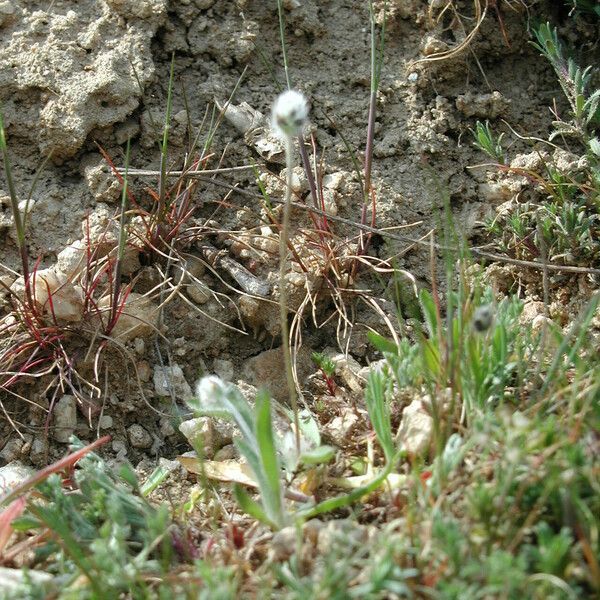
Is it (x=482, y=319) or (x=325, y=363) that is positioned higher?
(x=482, y=319)

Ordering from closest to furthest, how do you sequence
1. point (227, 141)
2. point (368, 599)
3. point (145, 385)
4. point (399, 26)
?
1. point (368, 599)
2. point (145, 385)
3. point (227, 141)
4. point (399, 26)

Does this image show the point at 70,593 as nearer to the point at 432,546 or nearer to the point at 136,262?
the point at 432,546

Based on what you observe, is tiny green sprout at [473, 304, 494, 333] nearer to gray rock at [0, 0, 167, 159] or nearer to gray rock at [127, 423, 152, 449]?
gray rock at [127, 423, 152, 449]

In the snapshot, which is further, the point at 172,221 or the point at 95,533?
the point at 172,221

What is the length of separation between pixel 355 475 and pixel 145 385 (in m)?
0.82

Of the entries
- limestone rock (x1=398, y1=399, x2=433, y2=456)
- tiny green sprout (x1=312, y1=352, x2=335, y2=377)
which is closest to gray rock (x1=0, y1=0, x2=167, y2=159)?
tiny green sprout (x1=312, y1=352, x2=335, y2=377)

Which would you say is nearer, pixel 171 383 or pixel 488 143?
pixel 171 383

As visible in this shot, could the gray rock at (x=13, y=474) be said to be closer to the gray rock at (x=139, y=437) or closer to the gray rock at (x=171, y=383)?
the gray rock at (x=139, y=437)

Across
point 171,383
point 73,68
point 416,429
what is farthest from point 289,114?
point 73,68

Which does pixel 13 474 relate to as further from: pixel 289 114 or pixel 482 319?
A: pixel 482 319

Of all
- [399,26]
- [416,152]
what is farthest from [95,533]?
[399,26]

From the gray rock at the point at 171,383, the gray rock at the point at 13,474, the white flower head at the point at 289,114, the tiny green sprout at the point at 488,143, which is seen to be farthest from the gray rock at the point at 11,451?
the tiny green sprout at the point at 488,143

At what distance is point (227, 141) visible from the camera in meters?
3.02

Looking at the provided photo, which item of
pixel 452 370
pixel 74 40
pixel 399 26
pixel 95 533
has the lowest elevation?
pixel 95 533
